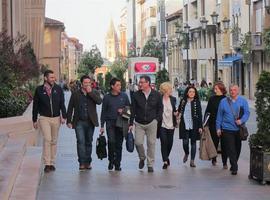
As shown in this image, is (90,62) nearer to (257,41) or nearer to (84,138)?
(257,41)

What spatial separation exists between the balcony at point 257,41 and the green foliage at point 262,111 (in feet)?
135

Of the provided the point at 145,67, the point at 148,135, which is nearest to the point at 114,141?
the point at 148,135

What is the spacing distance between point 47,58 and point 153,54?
13686 mm

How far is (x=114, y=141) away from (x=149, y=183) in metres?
1.70

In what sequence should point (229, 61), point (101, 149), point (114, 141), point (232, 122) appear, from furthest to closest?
point (229, 61) < point (101, 149) < point (114, 141) < point (232, 122)

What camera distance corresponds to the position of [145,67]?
62.2 m

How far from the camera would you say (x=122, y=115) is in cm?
1287

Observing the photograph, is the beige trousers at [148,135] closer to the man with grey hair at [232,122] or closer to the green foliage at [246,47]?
the man with grey hair at [232,122]

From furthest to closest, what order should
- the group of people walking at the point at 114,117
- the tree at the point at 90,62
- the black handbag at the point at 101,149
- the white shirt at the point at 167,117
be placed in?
the tree at the point at 90,62 < the white shirt at the point at 167,117 < the black handbag at the point at 101,149 < the group of people walking at the point at 114,117

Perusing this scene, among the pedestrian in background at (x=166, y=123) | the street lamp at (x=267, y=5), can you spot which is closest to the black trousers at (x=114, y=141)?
the pedestrian in background at (x=166, y=123)

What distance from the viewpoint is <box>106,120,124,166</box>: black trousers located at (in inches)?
513

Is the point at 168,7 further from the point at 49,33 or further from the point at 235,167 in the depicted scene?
the point at 235,167

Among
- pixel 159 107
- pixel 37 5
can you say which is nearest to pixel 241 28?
pixel 37 5

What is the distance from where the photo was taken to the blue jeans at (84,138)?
1295 centimetres
